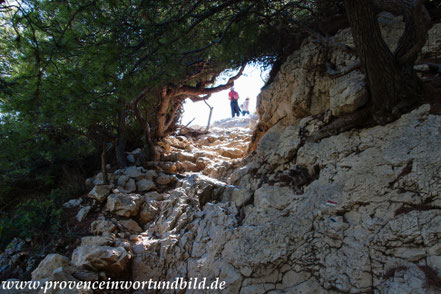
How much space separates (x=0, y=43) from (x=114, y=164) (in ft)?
14.2

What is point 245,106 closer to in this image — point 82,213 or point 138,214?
point 138,214

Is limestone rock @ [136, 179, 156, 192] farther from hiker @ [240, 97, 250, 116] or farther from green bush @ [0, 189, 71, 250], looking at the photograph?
hiker @ [240, 97, 250, 116]

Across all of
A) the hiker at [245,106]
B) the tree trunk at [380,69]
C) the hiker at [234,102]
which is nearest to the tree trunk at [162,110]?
the hiker at [234,102]

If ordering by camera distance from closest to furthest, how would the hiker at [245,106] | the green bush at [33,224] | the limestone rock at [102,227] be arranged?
the limestone rock at [102,227]
the green bush at [33,224]
the hiker at [245,106]

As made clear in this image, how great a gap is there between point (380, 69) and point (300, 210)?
2.41 m

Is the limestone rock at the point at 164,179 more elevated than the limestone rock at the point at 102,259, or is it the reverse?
the limestone rock at the point at 164,179

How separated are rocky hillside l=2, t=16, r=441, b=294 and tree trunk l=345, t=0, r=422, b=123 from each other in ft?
0.76

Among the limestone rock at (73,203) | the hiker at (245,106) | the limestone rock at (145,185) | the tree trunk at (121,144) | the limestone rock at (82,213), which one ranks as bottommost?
the limestone rock at (82,213)

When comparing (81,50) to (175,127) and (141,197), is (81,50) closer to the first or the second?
(141,197)

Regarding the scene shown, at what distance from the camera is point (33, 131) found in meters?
6.32

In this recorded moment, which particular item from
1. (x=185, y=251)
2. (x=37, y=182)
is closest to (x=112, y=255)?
(x=185, y=251)

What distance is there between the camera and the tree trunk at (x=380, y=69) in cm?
351

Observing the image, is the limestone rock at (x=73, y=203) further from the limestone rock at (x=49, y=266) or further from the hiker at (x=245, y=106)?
the hiker at (x=245, y=106)

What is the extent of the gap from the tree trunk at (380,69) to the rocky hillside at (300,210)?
0.76 feet
